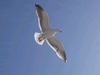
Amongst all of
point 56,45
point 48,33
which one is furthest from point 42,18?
point 56,45

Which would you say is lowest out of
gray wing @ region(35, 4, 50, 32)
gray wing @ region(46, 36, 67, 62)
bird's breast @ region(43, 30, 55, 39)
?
gray wing @ region(46, 36, 67, 62)

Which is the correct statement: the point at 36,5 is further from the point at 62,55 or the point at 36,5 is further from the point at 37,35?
the point at 62,55

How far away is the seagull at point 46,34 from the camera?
27.6 feet

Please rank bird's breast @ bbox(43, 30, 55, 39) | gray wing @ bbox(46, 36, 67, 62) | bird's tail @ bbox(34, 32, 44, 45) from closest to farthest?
bird's tail @ bbox(34, 32, 44, 45) < bird's breast @ bbox(43, 30, 55, 39) < gray wing @ bbox(46, 36, 67, 62)

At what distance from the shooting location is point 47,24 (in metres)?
8.73

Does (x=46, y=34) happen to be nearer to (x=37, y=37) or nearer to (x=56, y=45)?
(x=37, y=37)

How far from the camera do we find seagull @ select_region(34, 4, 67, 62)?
27.6ft

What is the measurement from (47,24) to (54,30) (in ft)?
0.88

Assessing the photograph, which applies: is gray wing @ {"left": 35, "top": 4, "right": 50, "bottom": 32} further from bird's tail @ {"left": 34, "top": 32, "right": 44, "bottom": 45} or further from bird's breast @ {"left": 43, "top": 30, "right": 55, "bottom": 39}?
bird's tail @ {"left": 34, "top": 32, "right": 44, "bottom": 45}

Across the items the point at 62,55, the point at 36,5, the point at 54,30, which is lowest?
the point at 62,55

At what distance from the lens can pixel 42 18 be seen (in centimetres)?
854

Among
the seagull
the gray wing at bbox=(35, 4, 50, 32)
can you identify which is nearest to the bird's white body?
the seagull

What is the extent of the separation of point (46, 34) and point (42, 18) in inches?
17.9

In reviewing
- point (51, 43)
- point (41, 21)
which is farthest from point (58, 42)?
point (41, 21)
